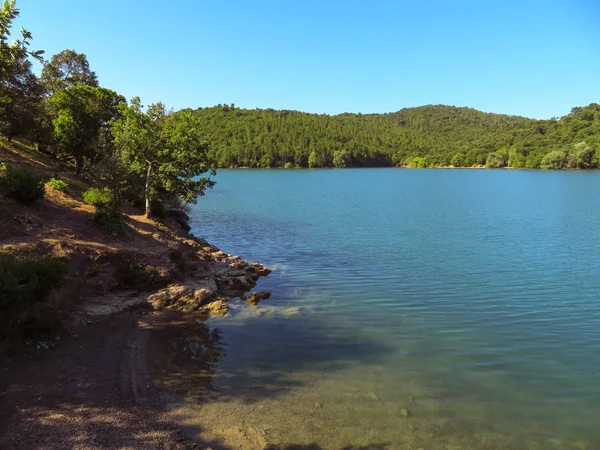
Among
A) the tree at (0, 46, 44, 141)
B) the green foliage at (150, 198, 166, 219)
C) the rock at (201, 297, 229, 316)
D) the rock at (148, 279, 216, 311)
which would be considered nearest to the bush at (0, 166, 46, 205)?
the tree at (0, 46, 44, 141)

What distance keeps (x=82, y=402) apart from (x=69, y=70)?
47320mm

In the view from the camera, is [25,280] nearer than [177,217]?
Yes

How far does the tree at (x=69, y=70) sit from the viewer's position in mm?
43625

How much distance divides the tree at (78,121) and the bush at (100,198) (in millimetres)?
8299

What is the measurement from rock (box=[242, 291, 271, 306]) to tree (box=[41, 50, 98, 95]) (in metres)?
36.4

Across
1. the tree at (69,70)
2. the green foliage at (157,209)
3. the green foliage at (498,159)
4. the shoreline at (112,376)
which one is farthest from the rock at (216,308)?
the green foliage at (498,159)

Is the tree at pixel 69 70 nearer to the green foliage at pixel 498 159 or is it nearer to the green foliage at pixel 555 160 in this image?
the green foliage at pixel 555 160

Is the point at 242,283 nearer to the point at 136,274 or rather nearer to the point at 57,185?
the point at 136,274

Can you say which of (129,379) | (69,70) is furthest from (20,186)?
(69,70)

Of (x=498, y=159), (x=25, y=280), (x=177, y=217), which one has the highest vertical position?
(x=498, y=159)

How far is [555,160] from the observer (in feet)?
529

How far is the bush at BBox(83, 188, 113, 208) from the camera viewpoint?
20.9 meters

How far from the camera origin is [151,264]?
18.3 metres

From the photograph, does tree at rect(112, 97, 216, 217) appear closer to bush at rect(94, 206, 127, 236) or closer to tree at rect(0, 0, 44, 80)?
bush at rect(94, 206, 127, 236)
